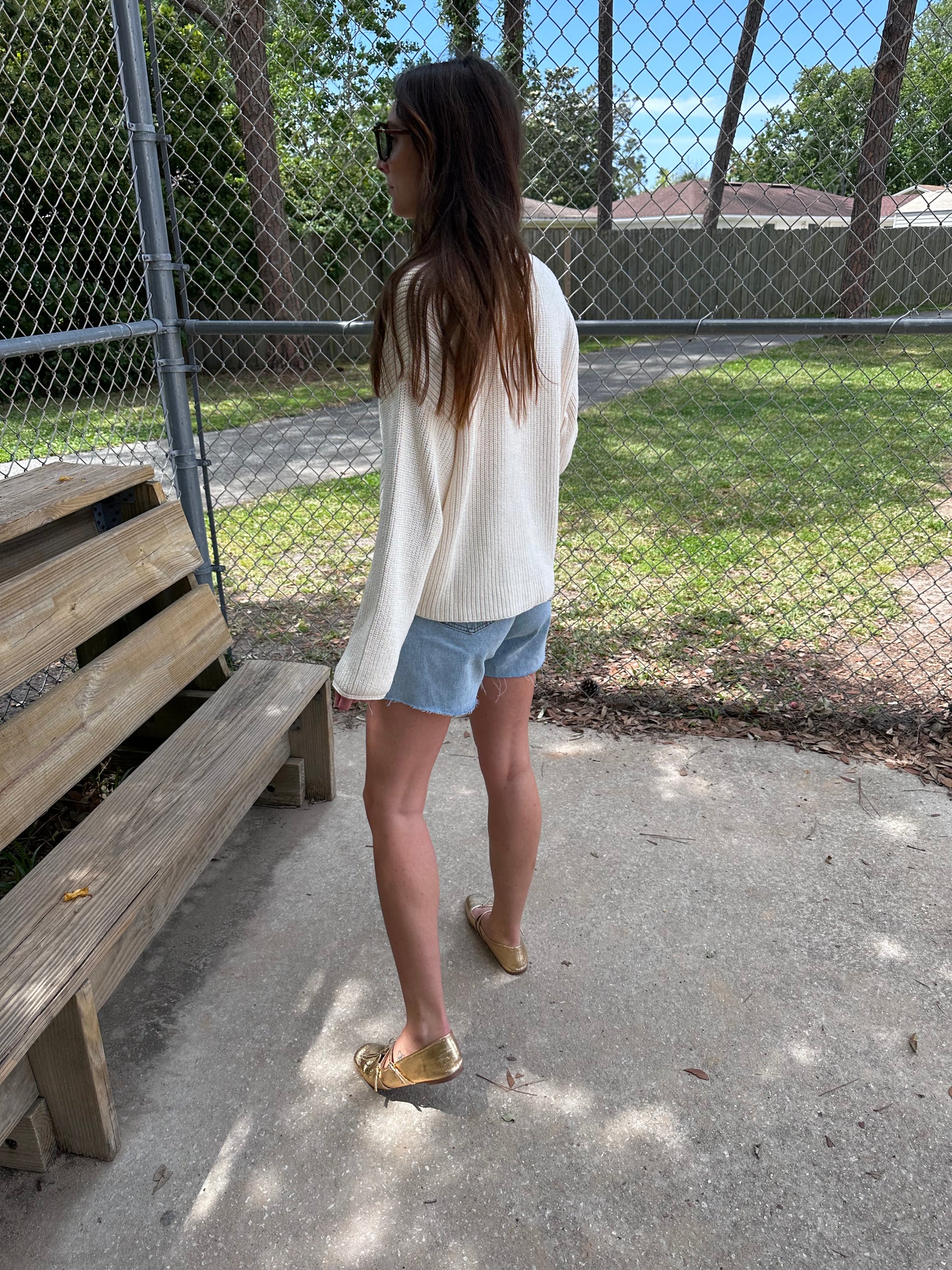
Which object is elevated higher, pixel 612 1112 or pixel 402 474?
pixel 402 474

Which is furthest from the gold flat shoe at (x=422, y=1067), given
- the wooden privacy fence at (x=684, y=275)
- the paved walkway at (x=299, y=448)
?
the paved walkway at (x=299, y=448)

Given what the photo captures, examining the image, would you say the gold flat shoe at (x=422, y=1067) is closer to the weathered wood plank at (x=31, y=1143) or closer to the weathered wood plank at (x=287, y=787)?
the weathered wood plank at (x=31, y=1143)

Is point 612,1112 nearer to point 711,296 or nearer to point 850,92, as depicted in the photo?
point 850,92

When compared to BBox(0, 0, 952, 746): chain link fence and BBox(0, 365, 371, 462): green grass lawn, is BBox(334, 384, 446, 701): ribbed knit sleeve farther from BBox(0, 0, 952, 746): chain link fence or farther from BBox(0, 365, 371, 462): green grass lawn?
BBox(0, 365, 371, 462): green grass lawn

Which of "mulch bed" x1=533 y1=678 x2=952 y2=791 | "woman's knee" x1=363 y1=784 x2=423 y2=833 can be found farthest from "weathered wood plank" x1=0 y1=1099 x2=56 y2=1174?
"mulch bed" x1=533 y1=678 x2=952 y2=791

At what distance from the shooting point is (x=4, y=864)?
9.27 feet

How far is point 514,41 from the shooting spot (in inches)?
126

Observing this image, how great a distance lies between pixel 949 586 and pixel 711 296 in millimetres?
4870

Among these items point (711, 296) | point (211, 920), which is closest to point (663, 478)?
point (711, 296)

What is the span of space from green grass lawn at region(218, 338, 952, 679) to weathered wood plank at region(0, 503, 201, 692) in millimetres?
1474

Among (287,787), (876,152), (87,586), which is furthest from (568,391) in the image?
(876,152)

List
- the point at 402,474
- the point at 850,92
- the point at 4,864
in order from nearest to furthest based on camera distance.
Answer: the point at 402,474 → the point at 4,864 → the point at 850,92

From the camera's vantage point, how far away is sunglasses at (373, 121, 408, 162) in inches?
61.4

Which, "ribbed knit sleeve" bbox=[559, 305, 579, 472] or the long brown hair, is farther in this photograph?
"ribbed knit sleeve" bbox=[559, 305, 579, 472]
